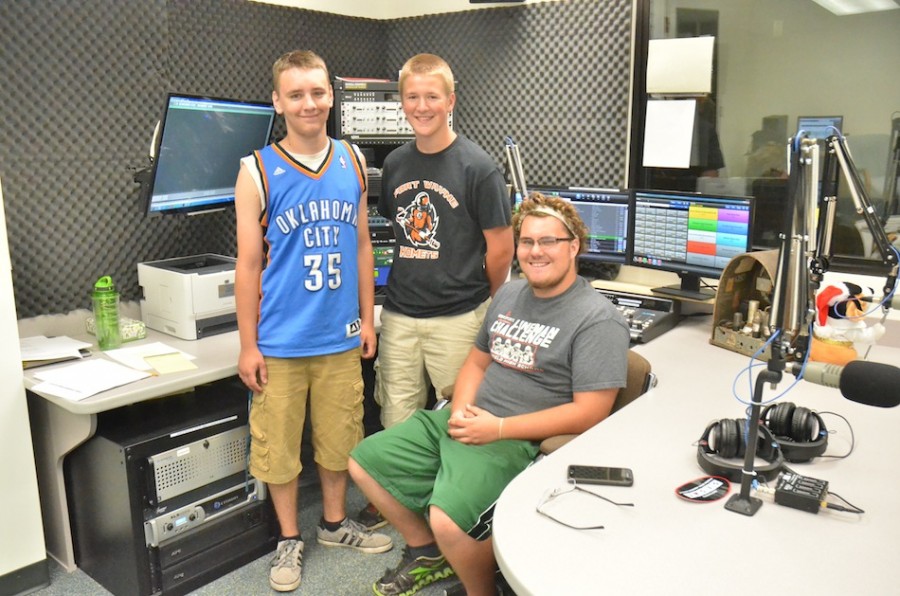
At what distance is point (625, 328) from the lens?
2010mm

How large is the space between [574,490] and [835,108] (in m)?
1.98

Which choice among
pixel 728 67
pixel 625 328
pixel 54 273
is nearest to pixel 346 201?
pixel 625 328

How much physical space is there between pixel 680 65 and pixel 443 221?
1237mm

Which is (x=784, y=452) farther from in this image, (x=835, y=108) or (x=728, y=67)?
(x=728, y=67)

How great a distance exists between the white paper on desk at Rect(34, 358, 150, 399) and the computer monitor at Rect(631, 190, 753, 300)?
1.82 metres

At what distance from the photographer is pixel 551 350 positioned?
6.63ft

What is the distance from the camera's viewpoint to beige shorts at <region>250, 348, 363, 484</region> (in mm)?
2254

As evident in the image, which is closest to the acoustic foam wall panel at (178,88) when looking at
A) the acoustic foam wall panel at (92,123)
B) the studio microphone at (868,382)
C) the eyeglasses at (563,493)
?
the acoustic foam wall panel at (92,123)

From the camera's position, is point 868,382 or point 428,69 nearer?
point 868,382

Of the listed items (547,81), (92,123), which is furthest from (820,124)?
(92,123)

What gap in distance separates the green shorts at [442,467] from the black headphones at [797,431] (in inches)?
24.0

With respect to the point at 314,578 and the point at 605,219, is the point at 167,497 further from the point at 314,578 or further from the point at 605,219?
the point at 605,219

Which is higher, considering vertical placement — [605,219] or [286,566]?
[605,219]

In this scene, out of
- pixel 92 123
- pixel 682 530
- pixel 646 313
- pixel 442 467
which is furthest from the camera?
pixel 646 313
